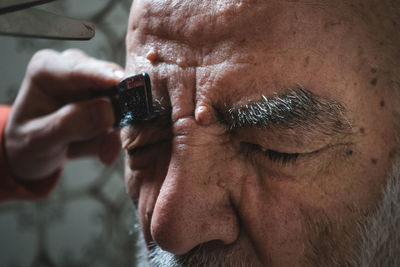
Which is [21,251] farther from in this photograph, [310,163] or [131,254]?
[310,163]

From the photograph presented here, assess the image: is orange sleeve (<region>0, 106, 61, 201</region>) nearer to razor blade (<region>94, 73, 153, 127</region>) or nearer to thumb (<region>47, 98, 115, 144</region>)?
thumb (<region>47, 98, 115, 144</region>)

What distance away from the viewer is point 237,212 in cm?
53

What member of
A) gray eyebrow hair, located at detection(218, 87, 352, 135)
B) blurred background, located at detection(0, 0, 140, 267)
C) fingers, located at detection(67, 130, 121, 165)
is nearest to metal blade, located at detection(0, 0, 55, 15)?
gray eyebrow hair, located at detection(218, 87, 352, 135)

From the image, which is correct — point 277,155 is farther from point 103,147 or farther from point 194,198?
point 103,147

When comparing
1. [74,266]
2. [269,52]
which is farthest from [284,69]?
[74,266]

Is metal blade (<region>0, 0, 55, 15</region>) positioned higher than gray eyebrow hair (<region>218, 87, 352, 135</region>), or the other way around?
metal blade (<region>0, 0, 55, 15</region>)

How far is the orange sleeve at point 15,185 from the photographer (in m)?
1.01

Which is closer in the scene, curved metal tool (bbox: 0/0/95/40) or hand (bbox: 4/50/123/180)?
curved metal tool (bbox: 0/0/95/40)

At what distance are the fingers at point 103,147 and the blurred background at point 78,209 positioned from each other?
0.44m

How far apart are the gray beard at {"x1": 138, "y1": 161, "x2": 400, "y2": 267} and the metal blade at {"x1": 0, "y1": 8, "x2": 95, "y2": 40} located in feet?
1.23

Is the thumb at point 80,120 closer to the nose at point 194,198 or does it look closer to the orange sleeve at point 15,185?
the orange sleeve at point 15,185

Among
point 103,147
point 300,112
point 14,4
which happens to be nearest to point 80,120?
point 103,147

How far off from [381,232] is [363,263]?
0.06 metres

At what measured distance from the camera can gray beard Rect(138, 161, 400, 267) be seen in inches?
20.4
